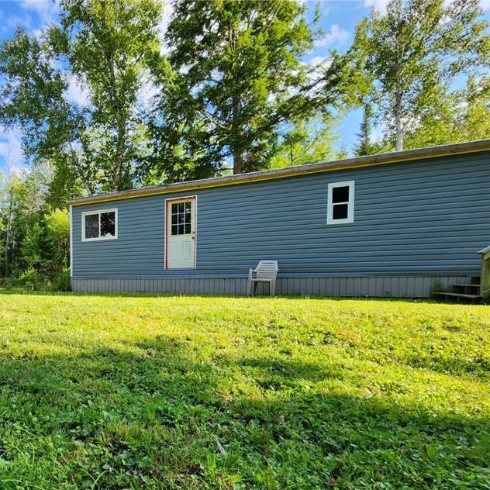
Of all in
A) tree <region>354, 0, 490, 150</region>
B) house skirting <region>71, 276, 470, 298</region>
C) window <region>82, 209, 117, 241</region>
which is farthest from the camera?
tree <region>354, 0, 490, 150</region>

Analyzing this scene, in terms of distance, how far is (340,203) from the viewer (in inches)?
271

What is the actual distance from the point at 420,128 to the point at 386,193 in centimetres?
1261

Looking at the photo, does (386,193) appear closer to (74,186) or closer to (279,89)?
(279,89)

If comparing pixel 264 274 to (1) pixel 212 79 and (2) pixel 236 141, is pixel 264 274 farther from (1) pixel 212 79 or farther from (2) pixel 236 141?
(1) pixel 212 79

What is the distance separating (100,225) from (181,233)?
2780mm

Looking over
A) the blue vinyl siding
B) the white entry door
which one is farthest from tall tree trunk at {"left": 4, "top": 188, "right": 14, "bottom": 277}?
the white entry door

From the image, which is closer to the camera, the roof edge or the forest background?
the roof edge

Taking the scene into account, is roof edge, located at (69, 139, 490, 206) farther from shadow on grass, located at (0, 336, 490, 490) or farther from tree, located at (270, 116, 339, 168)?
tree, located at (270, 116, 339, 168)

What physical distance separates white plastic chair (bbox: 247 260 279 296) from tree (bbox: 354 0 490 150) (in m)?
11.3

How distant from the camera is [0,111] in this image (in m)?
14.9

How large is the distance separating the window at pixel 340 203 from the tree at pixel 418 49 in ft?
33.0

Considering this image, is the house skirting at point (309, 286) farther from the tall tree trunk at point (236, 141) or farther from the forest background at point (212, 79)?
the tall tree trunk at point (236, 141)

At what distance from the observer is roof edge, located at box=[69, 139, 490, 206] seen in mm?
5824

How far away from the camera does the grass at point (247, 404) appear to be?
1.36 m
